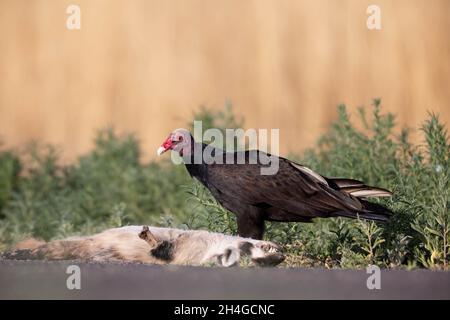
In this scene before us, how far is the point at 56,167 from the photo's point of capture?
38.9 feet

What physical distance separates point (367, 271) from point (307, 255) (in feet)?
4.56

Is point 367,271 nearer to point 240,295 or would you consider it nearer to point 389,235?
point 240,295

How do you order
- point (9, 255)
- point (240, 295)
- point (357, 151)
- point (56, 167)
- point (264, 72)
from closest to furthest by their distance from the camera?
point (240, 295) < point (9, 255) < point (357, 151) < point (56, 167) < point (264, 72)

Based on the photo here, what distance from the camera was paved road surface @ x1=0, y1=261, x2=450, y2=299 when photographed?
17.2 feet

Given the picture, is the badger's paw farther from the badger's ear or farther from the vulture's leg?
the vulture's leg

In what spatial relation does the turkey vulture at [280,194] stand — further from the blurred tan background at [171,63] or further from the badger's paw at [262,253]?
the blurred tan background at [171,63]

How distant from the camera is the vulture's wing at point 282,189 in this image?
23.0 ft

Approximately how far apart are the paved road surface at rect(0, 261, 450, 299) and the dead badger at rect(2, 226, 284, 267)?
0.66m

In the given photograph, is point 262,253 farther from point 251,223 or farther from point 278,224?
point 278,224

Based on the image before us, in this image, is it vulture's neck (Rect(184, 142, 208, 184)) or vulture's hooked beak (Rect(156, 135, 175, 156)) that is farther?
vulture's hooked beak (Rect(156, 135, 175, 156))

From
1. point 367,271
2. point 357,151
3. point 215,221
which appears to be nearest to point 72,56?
point 357,151

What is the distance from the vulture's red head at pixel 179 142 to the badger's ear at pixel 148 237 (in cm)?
122

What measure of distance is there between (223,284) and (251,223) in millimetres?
1820

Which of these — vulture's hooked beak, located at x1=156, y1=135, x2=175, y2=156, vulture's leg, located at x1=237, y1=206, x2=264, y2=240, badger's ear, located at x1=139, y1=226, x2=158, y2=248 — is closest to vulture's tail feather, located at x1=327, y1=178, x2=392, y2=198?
vulture's leg, located at x1=237, y1=206, x2=264, y2=240
